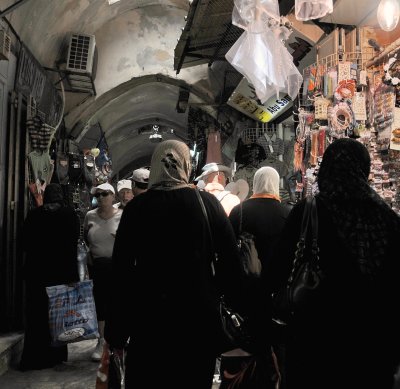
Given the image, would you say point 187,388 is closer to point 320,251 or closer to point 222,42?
point 320,251

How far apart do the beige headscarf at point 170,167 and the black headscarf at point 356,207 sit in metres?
0.74

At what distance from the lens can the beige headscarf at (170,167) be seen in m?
2.54

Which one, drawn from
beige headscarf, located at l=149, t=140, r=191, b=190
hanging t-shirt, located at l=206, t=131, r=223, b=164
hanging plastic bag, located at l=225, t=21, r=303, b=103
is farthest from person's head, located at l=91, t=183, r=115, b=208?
hanging t-shirt, located at l=206, t=131, r=223, b=164

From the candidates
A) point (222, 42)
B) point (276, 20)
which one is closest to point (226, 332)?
point (276, 20)

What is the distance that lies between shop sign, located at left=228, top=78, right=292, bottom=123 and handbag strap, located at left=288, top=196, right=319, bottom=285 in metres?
6.88

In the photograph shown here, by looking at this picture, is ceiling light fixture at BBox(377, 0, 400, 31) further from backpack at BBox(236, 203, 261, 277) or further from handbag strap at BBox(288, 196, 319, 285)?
handbag strap at BBox(288, 196, 319, 285)

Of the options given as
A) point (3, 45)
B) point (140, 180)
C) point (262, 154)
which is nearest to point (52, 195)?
point (140, 180)

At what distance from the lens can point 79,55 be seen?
8664 mm

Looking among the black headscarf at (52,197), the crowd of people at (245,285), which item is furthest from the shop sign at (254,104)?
the crowd of people at (245,285)

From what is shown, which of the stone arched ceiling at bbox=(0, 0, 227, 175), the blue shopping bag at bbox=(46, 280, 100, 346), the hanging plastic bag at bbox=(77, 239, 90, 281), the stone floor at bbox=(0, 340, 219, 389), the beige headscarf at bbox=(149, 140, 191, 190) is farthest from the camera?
the stone arched ceiling at bbox=(0, 0, 227, 175)

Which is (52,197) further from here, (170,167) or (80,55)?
(80,55)

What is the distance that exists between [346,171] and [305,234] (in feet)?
1.15

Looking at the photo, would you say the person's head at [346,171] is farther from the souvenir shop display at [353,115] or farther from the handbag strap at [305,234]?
the souvenir shop display at [353,115]

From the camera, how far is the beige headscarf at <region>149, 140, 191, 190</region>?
8.33ft
